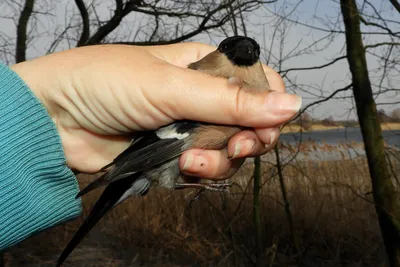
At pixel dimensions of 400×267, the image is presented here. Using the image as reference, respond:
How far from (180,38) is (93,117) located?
402 cm

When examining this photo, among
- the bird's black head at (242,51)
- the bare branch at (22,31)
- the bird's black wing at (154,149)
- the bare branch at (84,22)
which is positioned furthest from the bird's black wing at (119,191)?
the bare branch at (84,22)

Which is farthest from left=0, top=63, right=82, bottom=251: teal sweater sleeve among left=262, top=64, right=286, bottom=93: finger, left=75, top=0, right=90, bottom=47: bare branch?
left=75, top=0, right=90, bottom=47: bare branch

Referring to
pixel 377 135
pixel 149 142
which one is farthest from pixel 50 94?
pixel 377 135

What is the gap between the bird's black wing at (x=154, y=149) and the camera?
1813 millimetres

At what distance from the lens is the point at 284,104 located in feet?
5.70

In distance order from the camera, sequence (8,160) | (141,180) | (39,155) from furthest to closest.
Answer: (141,180) → (39,155) → (8,160)

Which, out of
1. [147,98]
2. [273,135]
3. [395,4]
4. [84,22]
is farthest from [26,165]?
[84,22]

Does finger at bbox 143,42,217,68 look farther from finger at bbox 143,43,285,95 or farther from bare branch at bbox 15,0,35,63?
bare branch at bbox 15,0,35,63

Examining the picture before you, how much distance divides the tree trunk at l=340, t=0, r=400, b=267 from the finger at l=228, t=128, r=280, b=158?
7.72ft

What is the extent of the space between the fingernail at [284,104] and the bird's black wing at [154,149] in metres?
0.36

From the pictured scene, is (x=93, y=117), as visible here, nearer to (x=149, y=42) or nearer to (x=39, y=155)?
(x=39, y=155)

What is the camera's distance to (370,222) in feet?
19.4

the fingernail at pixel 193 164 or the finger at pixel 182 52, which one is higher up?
the finger at pixel 182 52

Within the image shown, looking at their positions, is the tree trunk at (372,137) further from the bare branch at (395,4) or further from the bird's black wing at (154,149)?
the bird's black wing at (154,149)
